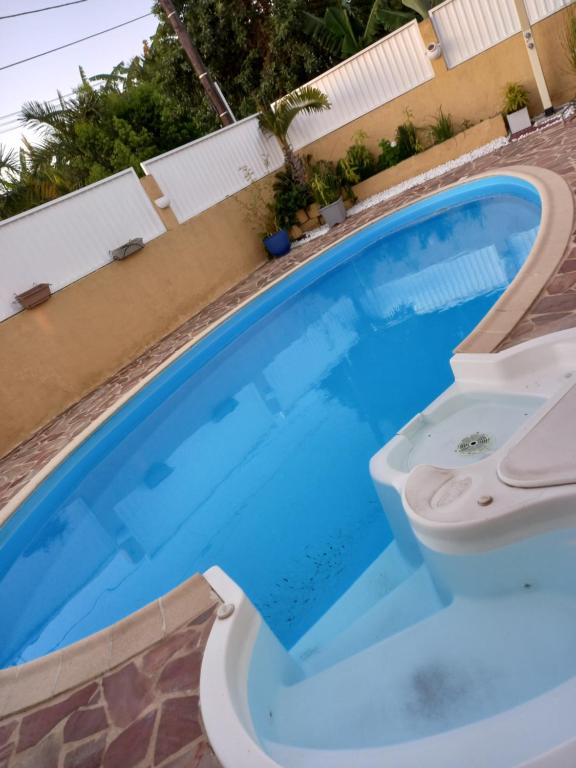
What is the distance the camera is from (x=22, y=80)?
1370 centimetres

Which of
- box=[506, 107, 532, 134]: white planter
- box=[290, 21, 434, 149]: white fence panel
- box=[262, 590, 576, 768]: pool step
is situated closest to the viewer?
box=[262, 590, 576, 768]: pool step

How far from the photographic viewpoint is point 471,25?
952cm

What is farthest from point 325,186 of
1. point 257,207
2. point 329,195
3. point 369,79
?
point 369,79

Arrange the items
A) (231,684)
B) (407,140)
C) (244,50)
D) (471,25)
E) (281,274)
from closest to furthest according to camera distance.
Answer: (231,684)
(281,274)
(471,25)
(407,140)
(244,50)

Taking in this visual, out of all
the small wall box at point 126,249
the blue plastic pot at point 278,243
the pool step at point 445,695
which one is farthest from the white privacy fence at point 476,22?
the pool step at point 445,695

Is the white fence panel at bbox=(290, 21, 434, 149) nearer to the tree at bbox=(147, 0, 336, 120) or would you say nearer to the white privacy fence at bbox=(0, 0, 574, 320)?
the white privacy fence at bbox=(0, 0, 574, 320)

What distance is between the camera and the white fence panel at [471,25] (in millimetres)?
9203

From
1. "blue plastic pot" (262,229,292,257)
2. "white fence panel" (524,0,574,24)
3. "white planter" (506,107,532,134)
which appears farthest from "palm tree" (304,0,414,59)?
"blue plastic pot" (262,229,292,257)

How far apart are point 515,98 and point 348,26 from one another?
19.5 feet

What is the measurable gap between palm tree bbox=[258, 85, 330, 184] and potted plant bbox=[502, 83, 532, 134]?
3711mm

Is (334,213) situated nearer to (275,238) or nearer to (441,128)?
(275,238)

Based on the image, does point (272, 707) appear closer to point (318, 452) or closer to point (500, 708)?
point (500, 708)

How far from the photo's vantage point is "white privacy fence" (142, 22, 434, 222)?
10133mm

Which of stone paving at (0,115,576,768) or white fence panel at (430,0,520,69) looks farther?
white fence panel at (430,0,520,69)
